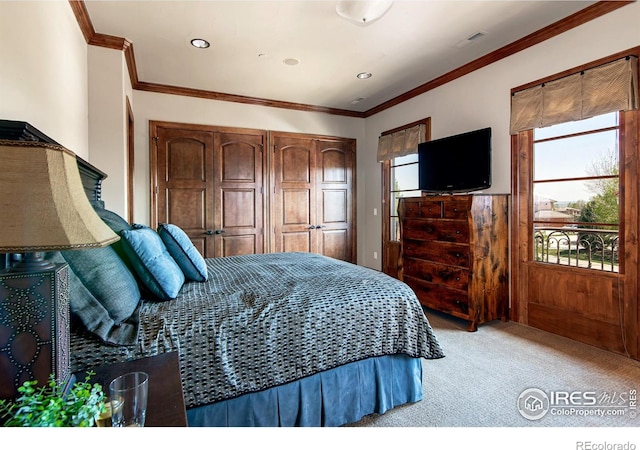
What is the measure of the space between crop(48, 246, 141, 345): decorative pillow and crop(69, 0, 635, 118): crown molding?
2.23 meters

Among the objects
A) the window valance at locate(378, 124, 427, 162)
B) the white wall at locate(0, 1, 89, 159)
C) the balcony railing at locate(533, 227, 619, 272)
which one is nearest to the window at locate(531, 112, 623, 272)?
the balcony railing at locate(533, 227, 619, 272)

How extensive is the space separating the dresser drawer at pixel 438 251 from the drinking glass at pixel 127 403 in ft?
9.70

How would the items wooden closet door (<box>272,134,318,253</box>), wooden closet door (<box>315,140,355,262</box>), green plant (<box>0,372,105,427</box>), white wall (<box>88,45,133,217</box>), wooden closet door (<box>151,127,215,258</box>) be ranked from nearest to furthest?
green plant (<box>0,372,105,427</box>) < white wall (<box>88,45,133,217</box>) < wooden closet door (<box>151,127,215,258</box>) < wooden closet door (<box>272,134,318,253</box>) < wooden closet door (<box>315,140,355,262</box>)

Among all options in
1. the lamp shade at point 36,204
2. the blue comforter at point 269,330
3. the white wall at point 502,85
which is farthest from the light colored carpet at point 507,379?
the lamp shade at point 36,204

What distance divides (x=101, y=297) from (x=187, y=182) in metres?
3.36

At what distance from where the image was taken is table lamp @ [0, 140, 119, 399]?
707 millimetres

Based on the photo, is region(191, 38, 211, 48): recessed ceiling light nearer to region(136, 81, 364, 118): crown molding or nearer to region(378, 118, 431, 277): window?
region(136, 81, 364, 118): crown molding

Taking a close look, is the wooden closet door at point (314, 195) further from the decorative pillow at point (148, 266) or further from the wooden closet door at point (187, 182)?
the decorative pillow at point (148, 266)

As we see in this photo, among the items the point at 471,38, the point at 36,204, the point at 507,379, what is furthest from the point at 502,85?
the point at 36,204

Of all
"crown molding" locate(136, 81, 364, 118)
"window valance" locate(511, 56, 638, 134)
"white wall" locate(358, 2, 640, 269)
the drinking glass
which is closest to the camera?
the drinking glass

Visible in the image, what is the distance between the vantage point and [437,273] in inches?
136

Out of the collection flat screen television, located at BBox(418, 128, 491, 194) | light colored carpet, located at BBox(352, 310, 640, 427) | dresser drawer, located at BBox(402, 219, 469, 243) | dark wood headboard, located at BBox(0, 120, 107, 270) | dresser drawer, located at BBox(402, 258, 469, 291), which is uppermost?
flat screen television, located at BBox(418, 128, 491, 194)

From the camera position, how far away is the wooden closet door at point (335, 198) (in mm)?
5316

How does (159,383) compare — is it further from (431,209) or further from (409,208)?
(409,208)
